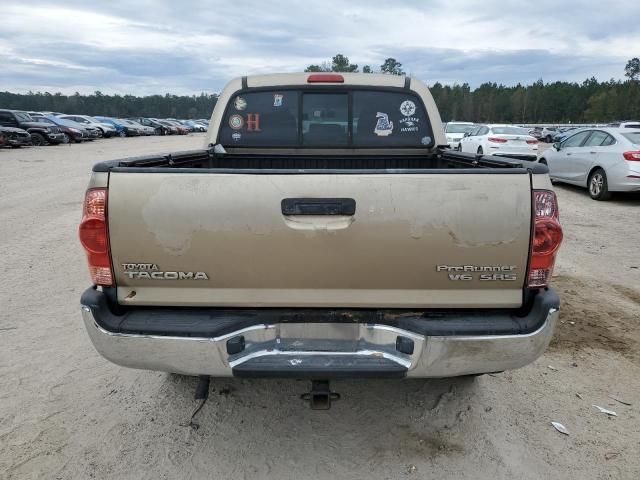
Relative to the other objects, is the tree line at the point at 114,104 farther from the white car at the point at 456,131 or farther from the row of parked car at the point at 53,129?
the white car at the point at 456,131

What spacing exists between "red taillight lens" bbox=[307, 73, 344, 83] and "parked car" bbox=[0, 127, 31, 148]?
23.3m

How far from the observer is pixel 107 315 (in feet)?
8.12

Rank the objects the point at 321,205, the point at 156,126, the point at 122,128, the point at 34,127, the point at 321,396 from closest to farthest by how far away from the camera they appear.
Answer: the point at 321,205 < the point at 321,396 < the point at 34,127 < the point at 122,128 < the point at 156,126

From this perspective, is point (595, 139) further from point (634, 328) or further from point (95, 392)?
point (95, 392)

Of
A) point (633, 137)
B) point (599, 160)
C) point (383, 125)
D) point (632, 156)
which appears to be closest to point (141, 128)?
point (599, 160)

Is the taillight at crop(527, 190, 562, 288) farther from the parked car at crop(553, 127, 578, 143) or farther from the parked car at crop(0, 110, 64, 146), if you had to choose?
the parked car at crop(0, 110, 64, 146)

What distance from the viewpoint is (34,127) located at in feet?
87.4

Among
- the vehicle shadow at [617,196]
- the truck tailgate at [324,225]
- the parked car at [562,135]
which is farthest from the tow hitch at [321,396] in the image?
the parked car at [562,135]

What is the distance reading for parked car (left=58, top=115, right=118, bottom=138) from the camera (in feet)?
125

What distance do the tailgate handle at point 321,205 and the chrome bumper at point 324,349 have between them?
58 cm

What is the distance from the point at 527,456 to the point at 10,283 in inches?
208

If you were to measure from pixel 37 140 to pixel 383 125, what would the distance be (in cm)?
2878

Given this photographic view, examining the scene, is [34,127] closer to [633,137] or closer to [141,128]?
[141,128]

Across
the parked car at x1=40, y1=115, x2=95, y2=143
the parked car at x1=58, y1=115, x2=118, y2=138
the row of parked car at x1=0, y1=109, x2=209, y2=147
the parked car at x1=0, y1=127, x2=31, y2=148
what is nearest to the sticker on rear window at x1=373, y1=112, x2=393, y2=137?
the row of parked car at x1=0, y1=109, x2=209, y2=147
